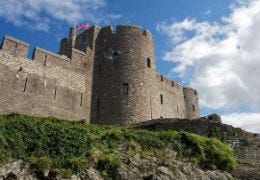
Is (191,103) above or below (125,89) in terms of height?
above

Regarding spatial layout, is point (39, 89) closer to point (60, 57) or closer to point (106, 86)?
point (60, 57)

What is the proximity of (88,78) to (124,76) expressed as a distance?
8.11 feet

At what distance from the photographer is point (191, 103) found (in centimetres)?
3300

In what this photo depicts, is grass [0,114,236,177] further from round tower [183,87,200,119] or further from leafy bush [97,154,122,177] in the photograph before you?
round tower [183,87,200,119]

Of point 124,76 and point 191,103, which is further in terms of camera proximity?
point 191,103

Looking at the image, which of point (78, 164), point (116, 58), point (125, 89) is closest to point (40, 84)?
point (125, 89)

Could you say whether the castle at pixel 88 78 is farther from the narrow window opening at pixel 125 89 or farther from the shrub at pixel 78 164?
the shrub at pixel 78 164

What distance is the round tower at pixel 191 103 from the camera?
107 ft

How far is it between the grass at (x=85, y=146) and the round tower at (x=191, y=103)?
17.5 m

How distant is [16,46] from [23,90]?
2692 millimetres

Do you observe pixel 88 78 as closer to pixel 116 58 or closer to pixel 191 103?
pixel 116 58

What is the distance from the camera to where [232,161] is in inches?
564

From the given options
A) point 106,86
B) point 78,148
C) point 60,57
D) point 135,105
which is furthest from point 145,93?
point 78,148

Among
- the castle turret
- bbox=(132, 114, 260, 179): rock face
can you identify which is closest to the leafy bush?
bbox=(132, 114, 260, 179): rock face
